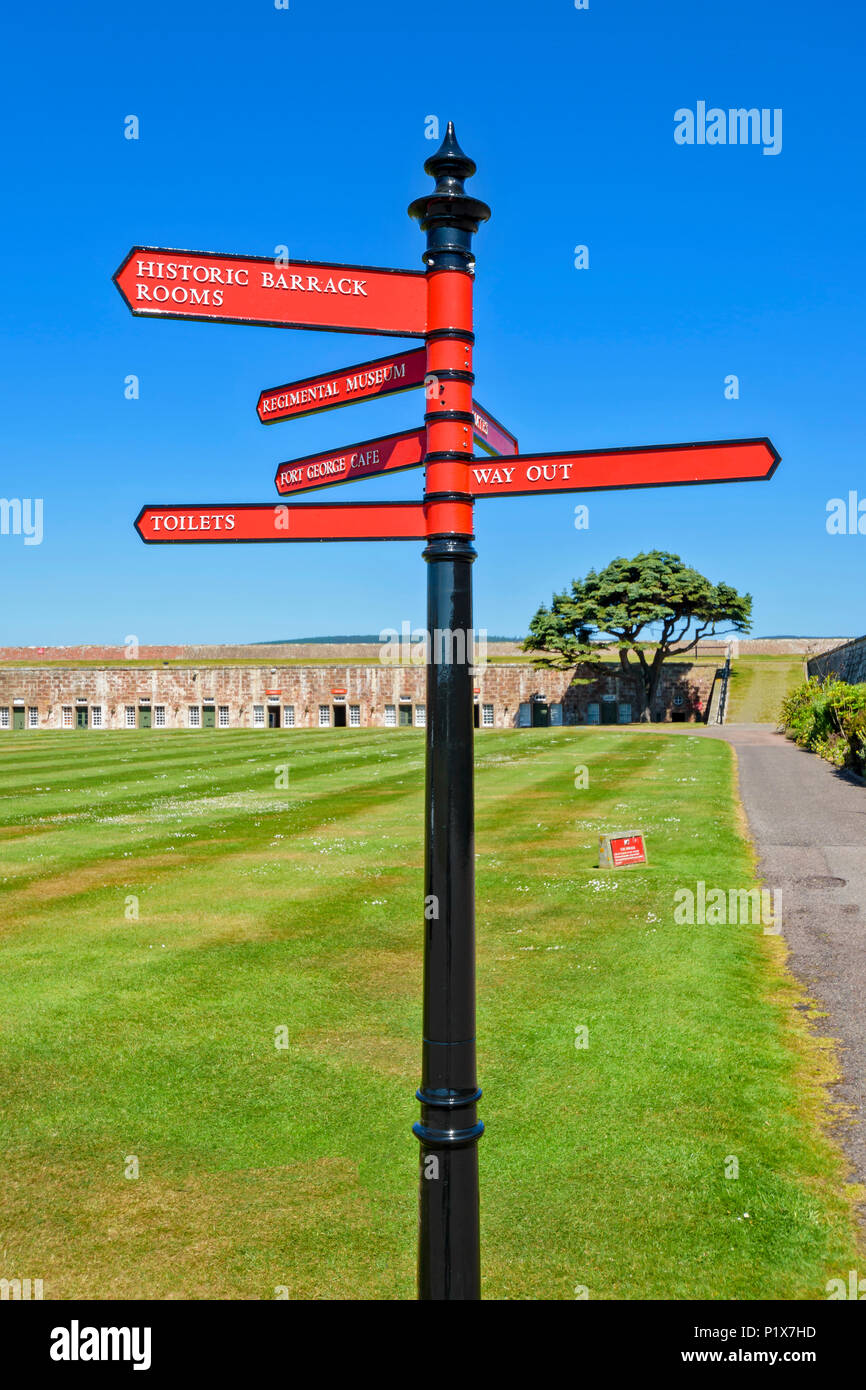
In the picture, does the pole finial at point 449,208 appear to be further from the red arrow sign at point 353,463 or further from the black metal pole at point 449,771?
the red arrow sign at point 353,463

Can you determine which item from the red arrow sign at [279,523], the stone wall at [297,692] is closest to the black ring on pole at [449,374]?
the red arrow sign at [279,523]

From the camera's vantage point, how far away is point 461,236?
150 inches

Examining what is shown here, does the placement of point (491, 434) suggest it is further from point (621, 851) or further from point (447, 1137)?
point (621, 851)

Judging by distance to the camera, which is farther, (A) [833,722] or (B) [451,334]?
(A) [833,722]

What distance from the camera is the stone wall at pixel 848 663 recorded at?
39.9 meters

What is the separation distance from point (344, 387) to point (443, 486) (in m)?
1.23

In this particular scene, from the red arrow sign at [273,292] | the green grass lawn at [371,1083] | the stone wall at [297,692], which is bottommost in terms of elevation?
the green grass lawn at [371,1083]

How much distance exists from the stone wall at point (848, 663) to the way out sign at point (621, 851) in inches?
1035

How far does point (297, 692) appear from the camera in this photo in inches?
2709

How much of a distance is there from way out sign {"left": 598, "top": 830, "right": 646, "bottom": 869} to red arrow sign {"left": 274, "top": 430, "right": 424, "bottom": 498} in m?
10.7

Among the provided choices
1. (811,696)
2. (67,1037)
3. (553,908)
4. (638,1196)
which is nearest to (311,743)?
(811,696)

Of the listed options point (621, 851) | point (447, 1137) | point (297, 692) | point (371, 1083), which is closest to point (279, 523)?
point (447, 1137)

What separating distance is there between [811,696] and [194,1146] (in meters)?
37.3

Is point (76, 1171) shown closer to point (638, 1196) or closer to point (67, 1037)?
point (67, 1037)
